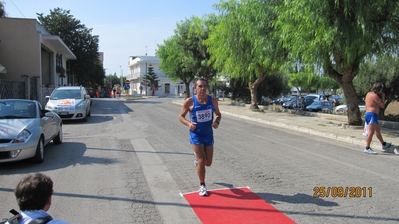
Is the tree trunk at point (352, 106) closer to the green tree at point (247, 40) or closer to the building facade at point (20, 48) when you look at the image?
the green tree at point (247, 40)

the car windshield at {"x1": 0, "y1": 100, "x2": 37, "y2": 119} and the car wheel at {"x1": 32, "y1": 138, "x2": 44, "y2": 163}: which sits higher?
the car windshield at {"x1": 0, "y1": 100, "x2": 37, "y2": 119}

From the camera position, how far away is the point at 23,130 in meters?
7.06

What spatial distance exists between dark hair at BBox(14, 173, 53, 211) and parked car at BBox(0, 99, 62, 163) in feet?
16.3

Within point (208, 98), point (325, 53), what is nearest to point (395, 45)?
point (325, 53)

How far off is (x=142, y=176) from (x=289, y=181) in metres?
2.71

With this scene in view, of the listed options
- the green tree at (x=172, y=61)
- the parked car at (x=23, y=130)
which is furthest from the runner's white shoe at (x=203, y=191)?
the green tree at (x=172, y=61)

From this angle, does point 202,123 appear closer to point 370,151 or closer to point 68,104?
point 370,151

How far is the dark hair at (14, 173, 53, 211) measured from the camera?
2375 mm

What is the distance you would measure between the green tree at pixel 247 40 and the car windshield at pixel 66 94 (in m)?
8.88

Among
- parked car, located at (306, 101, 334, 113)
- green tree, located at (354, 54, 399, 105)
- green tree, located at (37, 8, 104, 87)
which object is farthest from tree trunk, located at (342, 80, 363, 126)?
green tree, located at (37, 8, 104, 87)

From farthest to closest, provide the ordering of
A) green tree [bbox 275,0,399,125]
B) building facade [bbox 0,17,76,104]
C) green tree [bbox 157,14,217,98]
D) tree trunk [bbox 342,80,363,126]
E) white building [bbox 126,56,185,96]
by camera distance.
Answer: white building [bbox 126,56,185,96], green tree [bbox 157,14,217,98], building facade [bbox 0,17,76,104], tree trunk [bbox 342,80,363,126], green tree [bbox 275,0,399,125]

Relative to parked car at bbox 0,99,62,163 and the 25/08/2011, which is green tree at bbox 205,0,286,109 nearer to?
the 25/08/2011

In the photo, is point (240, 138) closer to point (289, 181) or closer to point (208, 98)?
point (289, 181)

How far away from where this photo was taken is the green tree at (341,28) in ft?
36.1
